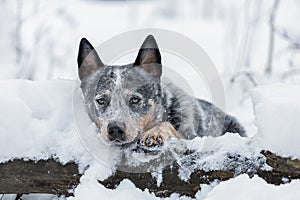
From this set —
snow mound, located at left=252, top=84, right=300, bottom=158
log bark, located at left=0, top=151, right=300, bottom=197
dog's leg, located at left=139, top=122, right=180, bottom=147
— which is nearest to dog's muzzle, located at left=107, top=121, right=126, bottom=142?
dog's leg, located at left=139, top=122, right=180, bottom=147

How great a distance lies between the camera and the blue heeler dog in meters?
3.30

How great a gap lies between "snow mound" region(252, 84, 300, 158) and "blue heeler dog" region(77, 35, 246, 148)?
608 mm

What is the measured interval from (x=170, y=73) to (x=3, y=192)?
180 centimetres

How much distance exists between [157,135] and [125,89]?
0.59 meters

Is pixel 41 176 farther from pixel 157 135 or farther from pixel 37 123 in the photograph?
pixel 157 135

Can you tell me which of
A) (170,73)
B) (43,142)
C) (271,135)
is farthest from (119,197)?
(170,73)

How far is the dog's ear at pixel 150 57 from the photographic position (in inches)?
133

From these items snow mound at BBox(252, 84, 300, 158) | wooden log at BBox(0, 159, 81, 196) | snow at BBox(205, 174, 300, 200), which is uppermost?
snow mound at BBox(252, 84, 300, 158)

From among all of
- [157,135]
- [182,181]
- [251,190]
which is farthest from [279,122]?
[157,135]

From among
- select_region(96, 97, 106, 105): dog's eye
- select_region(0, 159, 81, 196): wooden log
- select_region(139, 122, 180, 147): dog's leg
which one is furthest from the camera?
select_region(96, 97, 106, 105): dog's eye

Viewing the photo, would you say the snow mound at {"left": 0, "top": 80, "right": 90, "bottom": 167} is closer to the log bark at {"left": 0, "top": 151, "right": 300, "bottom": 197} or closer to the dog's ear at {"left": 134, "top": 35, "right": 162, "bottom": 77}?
the log bark at {"left": 0, "top": 151, "right": 300, "bottom": 197}

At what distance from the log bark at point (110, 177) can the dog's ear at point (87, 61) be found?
99cm

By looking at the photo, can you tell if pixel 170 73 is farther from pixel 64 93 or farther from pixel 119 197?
pixel 119 197

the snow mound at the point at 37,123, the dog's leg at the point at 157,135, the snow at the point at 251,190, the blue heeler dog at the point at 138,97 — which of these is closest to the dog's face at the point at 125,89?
the blue heeler dog at the point at 138,97
